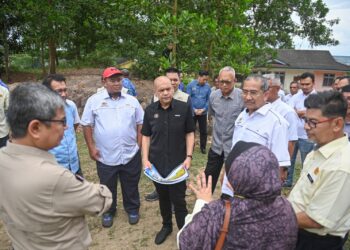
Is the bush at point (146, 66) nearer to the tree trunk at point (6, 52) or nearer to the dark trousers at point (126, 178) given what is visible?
the dark trousers at point (126, 178)

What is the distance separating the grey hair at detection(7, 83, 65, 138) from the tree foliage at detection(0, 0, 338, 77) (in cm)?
442

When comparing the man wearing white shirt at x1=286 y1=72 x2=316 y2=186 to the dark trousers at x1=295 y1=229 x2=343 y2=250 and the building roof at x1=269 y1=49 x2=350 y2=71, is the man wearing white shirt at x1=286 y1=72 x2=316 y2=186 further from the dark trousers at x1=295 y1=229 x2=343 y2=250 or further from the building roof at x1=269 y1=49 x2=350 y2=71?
the building roof at x1=269 y1=49 x2=350 y2=71

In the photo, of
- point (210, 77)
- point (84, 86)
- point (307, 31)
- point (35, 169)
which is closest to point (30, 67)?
point (84, 86)

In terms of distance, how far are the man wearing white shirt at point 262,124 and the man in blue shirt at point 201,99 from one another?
4112 millimetres

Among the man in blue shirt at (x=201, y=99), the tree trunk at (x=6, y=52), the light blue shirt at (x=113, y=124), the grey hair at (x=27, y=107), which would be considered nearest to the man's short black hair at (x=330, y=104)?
the grey hair at (x=27, y=107)

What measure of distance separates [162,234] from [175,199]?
55 centimetres

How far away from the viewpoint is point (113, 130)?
11.4 feet

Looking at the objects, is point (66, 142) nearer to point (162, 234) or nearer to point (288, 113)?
point (162, 234)

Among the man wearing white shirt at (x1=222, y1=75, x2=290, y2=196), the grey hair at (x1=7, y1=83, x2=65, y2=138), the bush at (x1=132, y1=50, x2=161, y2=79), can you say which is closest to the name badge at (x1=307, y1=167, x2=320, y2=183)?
the man wearing white shirt at (x1=222, y1=75, x2=290, y2=196)

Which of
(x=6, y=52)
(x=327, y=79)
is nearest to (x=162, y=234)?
(x=6, y=52)

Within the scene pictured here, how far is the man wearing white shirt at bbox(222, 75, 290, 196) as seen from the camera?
2672 mm

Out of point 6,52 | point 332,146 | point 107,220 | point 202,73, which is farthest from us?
point 6,52

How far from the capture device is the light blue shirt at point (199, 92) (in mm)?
7125

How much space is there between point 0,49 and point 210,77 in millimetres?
10675
